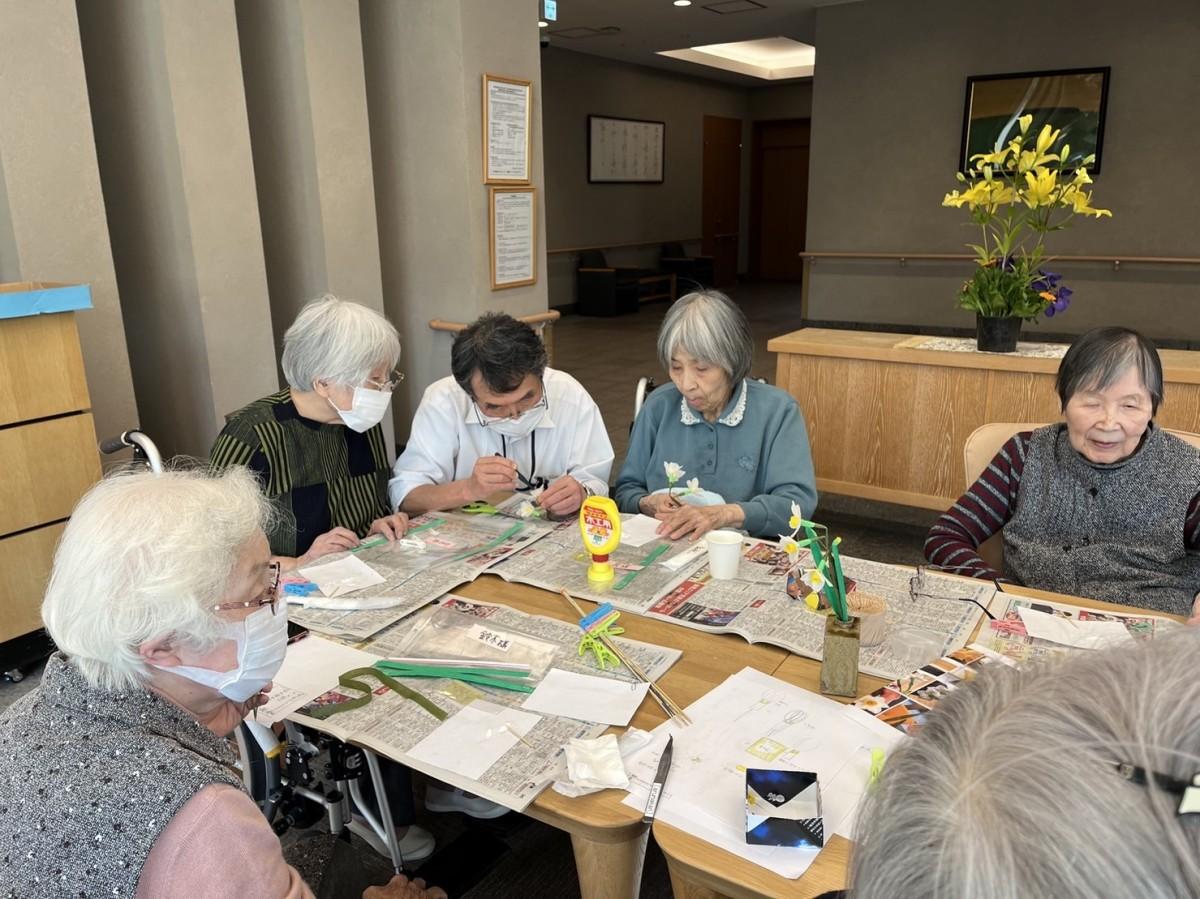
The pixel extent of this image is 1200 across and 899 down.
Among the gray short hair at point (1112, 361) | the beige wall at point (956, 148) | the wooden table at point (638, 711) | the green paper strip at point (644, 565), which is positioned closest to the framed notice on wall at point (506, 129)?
the green paper strip at point (644, 565)

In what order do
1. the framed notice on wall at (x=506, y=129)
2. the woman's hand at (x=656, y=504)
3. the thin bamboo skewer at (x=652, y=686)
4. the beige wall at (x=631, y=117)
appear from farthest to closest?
the beige wall at (x=631, y=117) < the framed notice on wall at (x=506, y=129) < the woman's hand at (x=656, y=504) < the thin bamboo skewer at (x=652, y=686)

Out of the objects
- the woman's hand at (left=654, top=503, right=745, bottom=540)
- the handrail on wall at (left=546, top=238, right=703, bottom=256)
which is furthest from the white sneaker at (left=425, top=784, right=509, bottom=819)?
the handrail on wall at (left=546, top=238, right=703, bottom=256)

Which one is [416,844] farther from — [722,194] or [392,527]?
[722,194]

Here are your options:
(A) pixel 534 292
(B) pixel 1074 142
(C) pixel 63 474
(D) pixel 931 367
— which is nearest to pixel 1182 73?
(B) pixel 1074 142

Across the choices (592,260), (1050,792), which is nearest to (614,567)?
(1050,792)

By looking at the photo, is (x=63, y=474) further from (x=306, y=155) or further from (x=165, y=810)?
(x=165, y=810)

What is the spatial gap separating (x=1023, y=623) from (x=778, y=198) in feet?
44.9

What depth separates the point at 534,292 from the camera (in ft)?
16.3

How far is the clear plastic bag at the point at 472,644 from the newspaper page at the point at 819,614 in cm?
26

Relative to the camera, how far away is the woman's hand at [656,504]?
7.22 feet

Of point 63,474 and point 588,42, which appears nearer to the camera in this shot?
point 63,474

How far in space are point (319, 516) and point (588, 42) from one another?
29.6 feet

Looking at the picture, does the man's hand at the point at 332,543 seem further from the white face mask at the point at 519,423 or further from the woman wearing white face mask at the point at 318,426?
the white face mask at the point at 519,423

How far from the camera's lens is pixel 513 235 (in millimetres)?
4715
